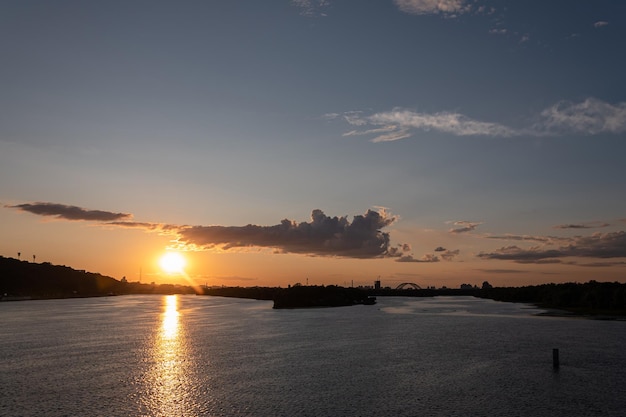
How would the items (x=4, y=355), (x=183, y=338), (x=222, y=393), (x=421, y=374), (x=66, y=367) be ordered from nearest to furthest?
(x=222, y=393)
(x=421, y=374)
(x=66, y=367)
(x=4, y=355)
(x=183, y=338)

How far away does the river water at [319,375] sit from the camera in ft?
133

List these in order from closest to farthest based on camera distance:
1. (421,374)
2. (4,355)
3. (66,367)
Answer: (421,374) < (66,367) < (4,355)

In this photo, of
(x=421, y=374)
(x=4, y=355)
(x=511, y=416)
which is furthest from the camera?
(x=4, y=355)

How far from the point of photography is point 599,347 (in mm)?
70812

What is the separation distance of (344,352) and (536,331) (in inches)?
1737

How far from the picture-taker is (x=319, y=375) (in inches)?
2109

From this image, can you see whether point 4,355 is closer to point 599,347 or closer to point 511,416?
point 511,416

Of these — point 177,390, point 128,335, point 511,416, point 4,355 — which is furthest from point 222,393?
point 128,335

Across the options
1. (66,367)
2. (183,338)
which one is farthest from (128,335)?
(66,367)

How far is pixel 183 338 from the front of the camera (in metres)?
94.6

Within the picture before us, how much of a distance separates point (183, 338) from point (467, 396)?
63596 millimetres

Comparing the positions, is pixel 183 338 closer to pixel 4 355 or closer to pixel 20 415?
pixel 4 355

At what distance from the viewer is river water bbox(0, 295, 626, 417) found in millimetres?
40594

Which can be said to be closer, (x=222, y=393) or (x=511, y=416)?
(x=511, y=416)
